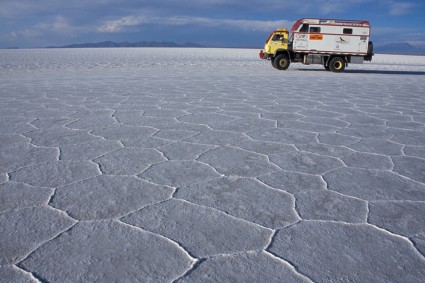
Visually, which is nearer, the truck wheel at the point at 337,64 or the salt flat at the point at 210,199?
the salt flat at the point at 210,199

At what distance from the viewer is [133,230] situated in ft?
6.01

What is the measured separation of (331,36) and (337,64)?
119 cm

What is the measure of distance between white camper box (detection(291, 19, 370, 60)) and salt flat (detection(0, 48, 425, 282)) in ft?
33.8

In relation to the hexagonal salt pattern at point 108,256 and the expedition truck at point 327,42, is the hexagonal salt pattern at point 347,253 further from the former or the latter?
the expedition truck at point 327,42

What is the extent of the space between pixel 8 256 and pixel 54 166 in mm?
1231

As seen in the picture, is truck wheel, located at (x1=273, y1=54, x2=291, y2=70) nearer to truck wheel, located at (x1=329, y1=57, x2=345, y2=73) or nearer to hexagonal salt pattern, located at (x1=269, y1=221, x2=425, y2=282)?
truck wheel, located at (x1=329, y1=57, x2=345, y2=73)

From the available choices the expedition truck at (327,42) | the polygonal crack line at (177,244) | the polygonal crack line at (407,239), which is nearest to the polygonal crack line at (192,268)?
the polygonal crack line at (177,244)

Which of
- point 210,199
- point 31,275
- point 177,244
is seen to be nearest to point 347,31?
point 210,199

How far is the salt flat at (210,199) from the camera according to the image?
1.55 m

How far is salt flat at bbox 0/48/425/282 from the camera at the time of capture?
5.10ft

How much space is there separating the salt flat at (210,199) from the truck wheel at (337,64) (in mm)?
10667

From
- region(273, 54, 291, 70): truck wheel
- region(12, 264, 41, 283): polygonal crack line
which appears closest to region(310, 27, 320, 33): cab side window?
region(273, 54, 291, 70): truck wheel

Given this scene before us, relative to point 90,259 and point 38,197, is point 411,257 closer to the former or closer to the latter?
point 90,259

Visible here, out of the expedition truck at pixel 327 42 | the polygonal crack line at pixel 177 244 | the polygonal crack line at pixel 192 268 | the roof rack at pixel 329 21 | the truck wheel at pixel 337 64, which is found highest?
the roof rack at pixel 329 21
